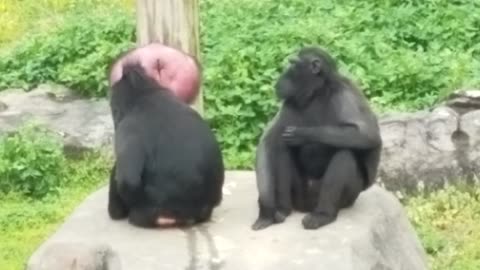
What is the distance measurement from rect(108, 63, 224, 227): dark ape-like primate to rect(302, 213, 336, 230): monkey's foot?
0.49 m

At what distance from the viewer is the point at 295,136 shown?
7.14 meters

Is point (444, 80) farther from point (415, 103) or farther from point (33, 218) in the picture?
point (33, 218)

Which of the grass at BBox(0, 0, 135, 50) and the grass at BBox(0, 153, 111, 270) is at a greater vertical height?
the grass at BBox(0, 153, 111, 270)

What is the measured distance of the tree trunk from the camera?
28.0 ft

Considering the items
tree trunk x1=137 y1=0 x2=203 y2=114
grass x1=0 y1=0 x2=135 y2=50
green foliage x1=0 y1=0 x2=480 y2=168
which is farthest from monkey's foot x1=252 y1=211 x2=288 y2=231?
grass x1=0 y1=0 x2=135 y2=50

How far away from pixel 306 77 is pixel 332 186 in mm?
567

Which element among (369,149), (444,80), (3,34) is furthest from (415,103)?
(3,34)

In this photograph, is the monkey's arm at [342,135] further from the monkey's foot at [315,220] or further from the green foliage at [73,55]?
the green foliage at [73,55]

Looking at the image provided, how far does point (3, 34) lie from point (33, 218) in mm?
5278

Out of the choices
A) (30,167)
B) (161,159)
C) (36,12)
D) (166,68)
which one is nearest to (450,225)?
(166,68)

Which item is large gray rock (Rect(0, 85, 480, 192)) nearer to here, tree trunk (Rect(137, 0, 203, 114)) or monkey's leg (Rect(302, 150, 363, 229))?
tree trunk (Rect(137, 0, 203, 114))

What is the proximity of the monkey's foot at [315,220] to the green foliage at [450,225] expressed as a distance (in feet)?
5.53

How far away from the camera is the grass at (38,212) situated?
30.3 ft

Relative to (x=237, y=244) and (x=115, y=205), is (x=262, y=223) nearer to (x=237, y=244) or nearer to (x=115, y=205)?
(x=237, y=244)
